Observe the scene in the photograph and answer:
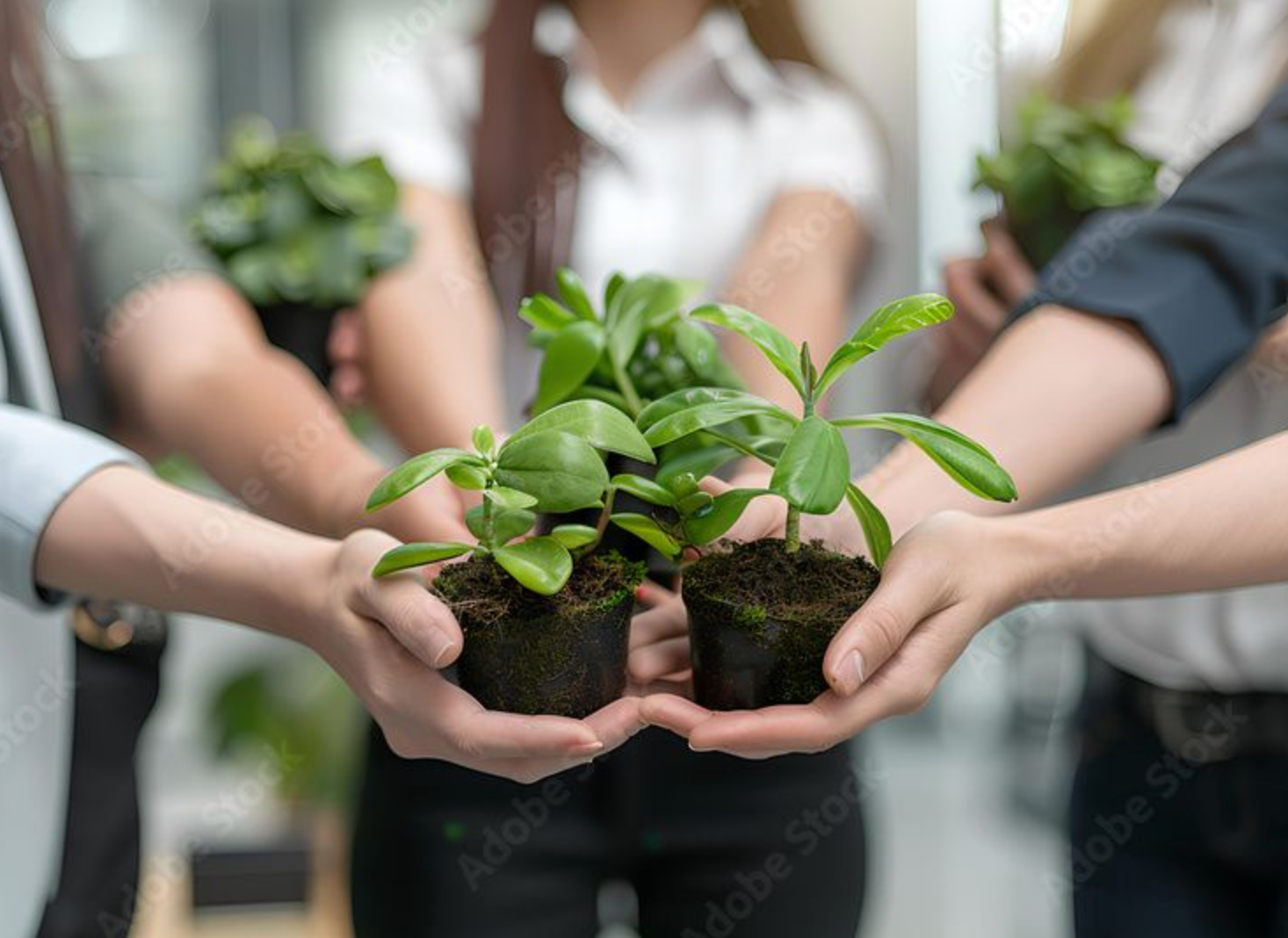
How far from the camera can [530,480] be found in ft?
2.08

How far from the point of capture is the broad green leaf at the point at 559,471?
0.63 m

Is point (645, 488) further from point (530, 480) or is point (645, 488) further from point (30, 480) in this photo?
point (30, 480)

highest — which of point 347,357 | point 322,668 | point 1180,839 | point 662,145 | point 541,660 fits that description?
point 662,145

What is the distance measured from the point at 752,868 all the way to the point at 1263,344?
55 cm

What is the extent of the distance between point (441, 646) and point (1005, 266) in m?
0.76

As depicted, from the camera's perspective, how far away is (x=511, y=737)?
0.63 m

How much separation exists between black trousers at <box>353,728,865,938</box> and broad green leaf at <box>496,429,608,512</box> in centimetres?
31

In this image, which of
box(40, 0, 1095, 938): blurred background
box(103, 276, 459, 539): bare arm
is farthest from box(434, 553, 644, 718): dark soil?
Answer: box(40, 0, 1095, 938): blurred background

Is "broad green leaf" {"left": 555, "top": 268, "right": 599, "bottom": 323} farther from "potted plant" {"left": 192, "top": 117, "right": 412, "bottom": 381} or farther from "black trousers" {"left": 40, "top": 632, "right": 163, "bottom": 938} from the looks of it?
"black trousers" {"left": 40, "top": 632, "right": 163, "bottom": 938}

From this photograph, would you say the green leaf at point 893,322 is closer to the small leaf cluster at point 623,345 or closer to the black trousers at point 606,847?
the small leaf cluster at point 623,345

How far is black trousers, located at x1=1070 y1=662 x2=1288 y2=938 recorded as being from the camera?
92 centimetres

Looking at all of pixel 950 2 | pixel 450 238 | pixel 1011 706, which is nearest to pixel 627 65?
pixel 450 238

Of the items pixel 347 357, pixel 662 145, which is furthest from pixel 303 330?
pixel 662 145

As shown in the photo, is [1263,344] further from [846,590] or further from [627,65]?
[627,65]
